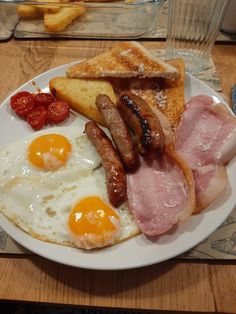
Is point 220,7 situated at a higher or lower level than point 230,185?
higher

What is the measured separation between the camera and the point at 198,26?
2193 millimetres

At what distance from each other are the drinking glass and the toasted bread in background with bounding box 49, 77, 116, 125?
0.69 metres

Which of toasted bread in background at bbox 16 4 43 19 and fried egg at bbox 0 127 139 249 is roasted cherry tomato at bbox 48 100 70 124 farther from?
toasted bread in background at bbox 16 4 43 19

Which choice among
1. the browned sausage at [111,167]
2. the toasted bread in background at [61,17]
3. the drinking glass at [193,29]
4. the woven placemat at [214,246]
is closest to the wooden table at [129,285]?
the woven placemat at [214,246]

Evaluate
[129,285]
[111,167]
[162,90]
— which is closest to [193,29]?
[162,90]

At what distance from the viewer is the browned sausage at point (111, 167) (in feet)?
4.38

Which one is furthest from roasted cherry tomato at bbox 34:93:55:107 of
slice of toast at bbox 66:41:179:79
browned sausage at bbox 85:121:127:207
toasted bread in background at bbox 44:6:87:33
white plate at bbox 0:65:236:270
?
toasted bread in background at bbox 44:6:87:33

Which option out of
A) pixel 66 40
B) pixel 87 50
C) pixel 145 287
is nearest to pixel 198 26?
pixel 87 50

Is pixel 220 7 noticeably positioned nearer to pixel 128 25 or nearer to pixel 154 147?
pixel 128 25

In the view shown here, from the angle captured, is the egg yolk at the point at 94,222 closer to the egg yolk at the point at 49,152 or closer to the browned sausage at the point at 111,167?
the browned sausage at the point at 111,167

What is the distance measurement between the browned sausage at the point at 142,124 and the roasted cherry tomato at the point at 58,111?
34 centimetres

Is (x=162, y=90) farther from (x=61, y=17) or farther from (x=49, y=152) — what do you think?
(x=61, y=17)

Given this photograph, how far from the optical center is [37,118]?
68.6 inches

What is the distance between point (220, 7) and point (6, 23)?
1656 mm
